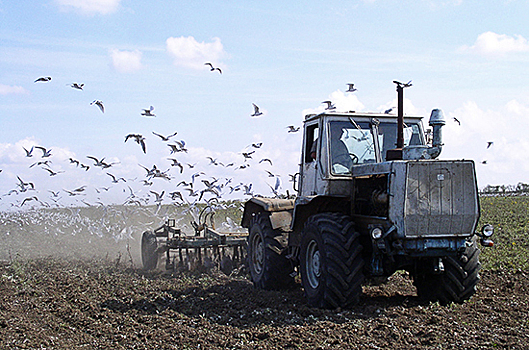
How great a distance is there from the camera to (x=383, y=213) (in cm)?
743

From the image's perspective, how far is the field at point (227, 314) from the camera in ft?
20.0

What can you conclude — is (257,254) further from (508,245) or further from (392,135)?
(508,245)

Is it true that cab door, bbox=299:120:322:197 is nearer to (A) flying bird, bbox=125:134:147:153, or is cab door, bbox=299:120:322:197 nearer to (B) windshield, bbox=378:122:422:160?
(B) windshield, bbox=378:122:422:160

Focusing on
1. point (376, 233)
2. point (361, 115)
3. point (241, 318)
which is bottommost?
point (241, 318)

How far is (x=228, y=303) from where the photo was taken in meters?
8.14

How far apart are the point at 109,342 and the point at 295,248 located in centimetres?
336

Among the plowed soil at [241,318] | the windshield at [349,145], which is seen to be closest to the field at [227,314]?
the plowed soil at [241,318]

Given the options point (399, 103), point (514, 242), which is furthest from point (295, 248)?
point (514, 242)

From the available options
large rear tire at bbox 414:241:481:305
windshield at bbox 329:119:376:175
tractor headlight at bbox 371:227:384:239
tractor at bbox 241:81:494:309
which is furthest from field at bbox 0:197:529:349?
windshield at bbox 329:119:376:175

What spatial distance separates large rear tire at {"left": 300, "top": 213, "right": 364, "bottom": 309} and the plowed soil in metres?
0.21

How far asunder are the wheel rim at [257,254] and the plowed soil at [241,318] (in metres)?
0.41

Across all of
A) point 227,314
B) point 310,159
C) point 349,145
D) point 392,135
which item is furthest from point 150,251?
point 392,135

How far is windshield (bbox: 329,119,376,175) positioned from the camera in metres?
8.25

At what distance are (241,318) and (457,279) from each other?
9.51ft
